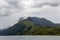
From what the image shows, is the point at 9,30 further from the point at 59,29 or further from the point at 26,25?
the point at 59,29

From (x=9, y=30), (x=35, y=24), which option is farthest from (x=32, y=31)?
(x=9, y=30)

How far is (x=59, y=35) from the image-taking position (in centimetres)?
8262

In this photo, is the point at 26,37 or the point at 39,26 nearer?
the point at 39,26

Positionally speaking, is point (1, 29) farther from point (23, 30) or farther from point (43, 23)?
point (43, 23)

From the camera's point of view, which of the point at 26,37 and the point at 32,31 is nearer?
the point at 32,31

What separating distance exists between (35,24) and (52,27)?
6.82 m

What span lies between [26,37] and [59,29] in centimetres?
1854

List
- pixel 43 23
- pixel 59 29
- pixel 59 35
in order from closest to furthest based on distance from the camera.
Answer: pixel 59 29 < pixel 59 35 < pixel 43 23

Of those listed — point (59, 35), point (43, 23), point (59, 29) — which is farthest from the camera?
point (43, 23)

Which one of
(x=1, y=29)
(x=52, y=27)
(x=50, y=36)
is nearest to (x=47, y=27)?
(x=52, y=27)

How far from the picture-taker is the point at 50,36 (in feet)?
298

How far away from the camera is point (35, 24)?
84.6 metres

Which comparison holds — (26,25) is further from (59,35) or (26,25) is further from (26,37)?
(59,35)

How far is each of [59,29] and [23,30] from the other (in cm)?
1252
